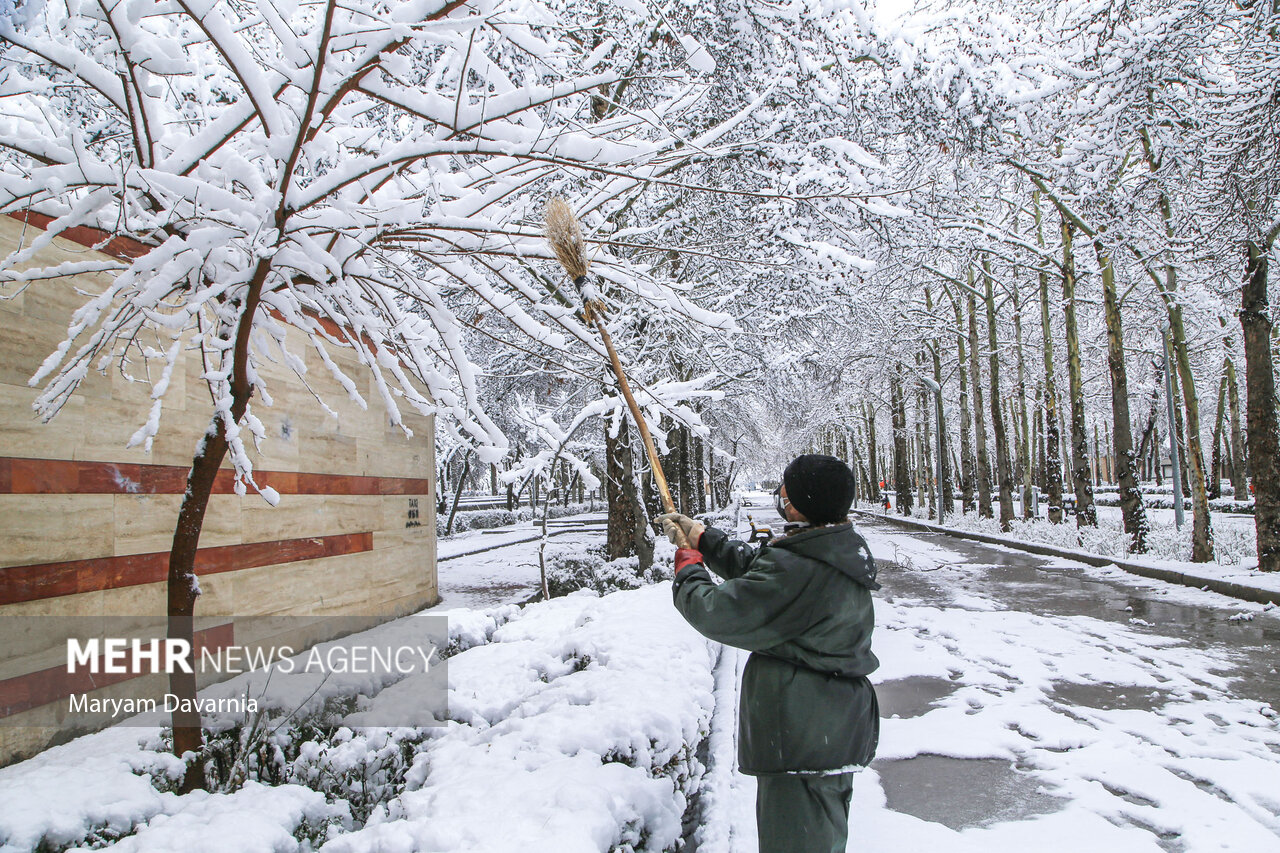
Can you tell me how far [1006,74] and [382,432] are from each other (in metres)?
7.62

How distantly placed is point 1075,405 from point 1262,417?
19.5ft

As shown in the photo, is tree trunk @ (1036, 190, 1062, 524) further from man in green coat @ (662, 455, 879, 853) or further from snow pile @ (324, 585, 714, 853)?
man in green coat @ (662, 455, 879, 853)

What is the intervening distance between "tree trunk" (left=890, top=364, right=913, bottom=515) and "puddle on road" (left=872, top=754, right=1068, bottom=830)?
25242mm

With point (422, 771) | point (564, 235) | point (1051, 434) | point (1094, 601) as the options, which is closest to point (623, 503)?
point (1094, 601)

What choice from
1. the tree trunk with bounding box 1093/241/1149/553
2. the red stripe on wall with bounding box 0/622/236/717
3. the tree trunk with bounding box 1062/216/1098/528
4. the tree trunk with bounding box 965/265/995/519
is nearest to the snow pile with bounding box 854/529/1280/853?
the red stripe on wall with bounding box 0/622/236/717

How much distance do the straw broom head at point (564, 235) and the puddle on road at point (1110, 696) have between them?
16.7ft

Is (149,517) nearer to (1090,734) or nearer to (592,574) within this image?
(592,574)

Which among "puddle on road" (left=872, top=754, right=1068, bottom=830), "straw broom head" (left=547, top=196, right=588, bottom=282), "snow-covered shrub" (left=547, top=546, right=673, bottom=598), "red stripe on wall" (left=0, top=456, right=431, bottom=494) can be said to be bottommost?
"puddle on road" (left=872, top=754, right=1068, bottom=830)

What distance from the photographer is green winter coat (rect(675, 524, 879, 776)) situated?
226cm

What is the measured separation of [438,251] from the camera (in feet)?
10.1

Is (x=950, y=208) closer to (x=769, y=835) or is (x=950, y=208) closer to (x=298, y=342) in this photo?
(x=298, y=342)

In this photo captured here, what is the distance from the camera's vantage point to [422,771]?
125 inches

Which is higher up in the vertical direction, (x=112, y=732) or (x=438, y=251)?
(x=438, y=251)

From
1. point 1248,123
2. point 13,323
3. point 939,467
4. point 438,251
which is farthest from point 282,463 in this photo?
point 939,467
